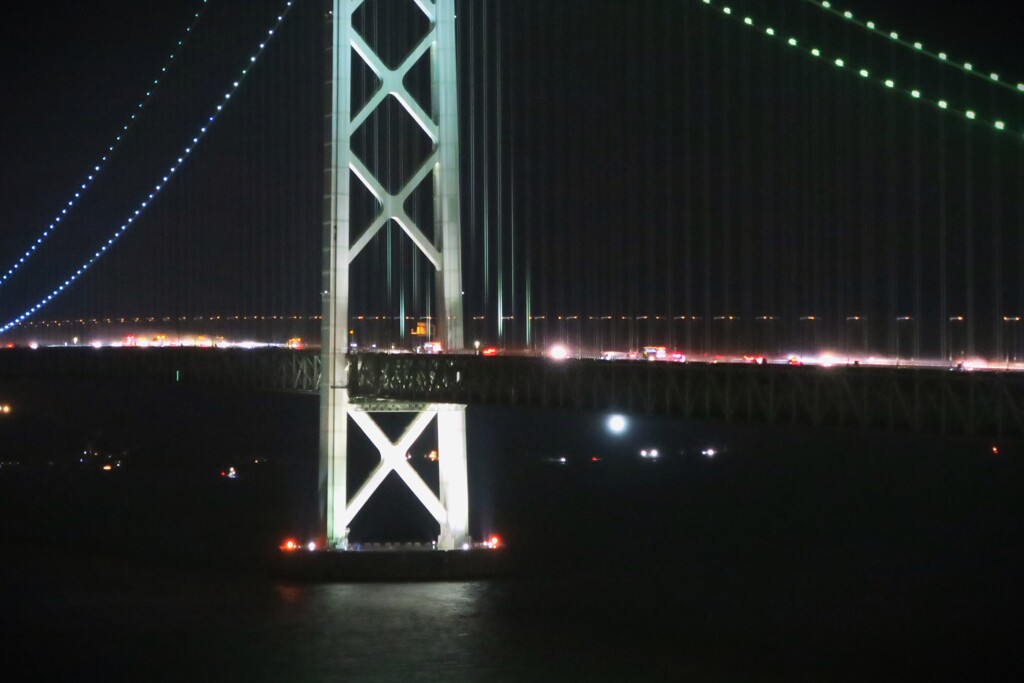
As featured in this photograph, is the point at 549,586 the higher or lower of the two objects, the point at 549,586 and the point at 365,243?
the lower

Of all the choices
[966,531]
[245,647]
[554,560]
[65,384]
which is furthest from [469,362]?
[65,384]

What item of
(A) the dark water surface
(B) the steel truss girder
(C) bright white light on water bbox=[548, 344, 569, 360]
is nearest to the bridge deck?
(B) the steel truss girder

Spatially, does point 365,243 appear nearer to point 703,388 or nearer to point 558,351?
point 558,351

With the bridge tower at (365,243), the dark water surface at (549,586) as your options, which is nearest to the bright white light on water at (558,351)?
the bridge tower at (365,243)

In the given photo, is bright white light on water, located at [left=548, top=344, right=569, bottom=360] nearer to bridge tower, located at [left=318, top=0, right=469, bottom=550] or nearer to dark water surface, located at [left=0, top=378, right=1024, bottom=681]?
bridge tower, located at [left=318, top=0, right=469, bottom=550]

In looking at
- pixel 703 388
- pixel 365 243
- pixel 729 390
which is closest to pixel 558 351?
pixel 365 243

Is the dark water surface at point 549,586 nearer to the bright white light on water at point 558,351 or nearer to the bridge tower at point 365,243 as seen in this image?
the bridge tower at point 365,243
